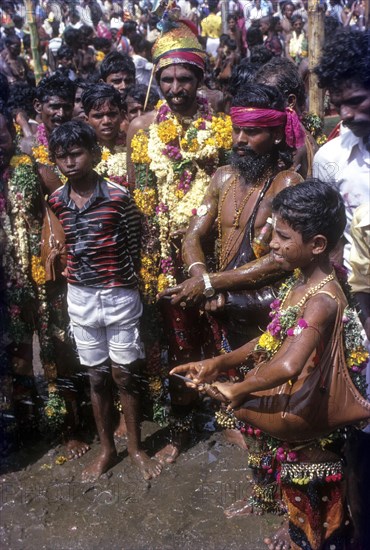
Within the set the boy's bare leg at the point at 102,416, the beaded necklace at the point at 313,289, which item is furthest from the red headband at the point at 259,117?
the boy's bare leg at the point at 102,416

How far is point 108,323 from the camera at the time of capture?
391 cm

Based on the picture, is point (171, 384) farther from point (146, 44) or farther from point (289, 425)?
point (146, 44)

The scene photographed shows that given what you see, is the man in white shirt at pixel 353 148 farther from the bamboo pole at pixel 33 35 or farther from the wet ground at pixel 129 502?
the bamboo pole at pixel 33 35

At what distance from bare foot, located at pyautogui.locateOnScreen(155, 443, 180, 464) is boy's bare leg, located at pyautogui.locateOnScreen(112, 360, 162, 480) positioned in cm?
9

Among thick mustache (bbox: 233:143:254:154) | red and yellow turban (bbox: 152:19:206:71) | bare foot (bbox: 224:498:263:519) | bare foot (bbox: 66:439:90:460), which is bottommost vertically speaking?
bare foot (bbox: 224:498:263:519)

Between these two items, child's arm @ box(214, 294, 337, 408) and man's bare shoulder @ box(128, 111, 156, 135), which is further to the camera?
man's bare shoulder @ box(128, 111, 156, 135)

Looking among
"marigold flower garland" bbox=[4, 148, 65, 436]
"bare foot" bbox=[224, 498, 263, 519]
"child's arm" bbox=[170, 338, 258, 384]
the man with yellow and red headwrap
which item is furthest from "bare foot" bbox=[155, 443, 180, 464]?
"child's arm" bbox=[170, 338, 258, 384]

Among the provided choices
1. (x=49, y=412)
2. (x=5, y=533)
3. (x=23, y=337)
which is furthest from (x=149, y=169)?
(x=5, y=533)

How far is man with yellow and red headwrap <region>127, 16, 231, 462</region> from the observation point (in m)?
4.05

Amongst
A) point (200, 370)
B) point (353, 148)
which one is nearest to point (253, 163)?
point (353, 148)

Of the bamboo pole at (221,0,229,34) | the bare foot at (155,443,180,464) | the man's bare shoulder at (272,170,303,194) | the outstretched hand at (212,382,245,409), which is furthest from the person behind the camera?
the bamboo pole at (221,0,229,34)

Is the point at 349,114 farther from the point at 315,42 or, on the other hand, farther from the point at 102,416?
the point at 315,42

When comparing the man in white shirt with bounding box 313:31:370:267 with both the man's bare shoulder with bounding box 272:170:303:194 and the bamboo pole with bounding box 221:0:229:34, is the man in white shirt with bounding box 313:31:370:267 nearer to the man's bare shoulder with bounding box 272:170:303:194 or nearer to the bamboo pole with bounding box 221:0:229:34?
the man's bare shoulder with bounding box 272:170:303:194

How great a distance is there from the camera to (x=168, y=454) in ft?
14.2
